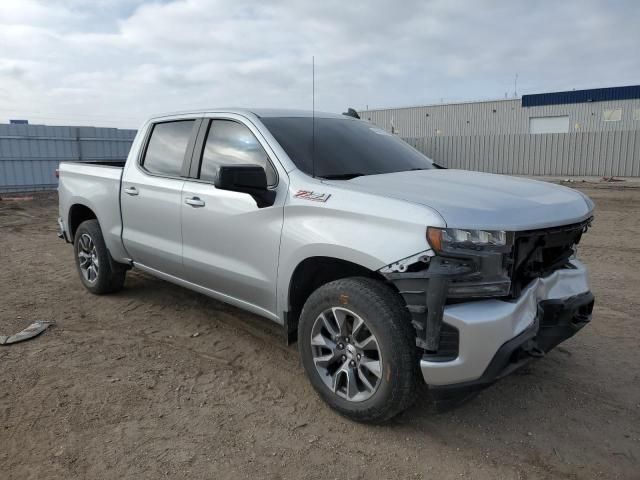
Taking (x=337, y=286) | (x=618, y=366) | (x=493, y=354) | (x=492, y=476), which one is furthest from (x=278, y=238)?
(x=618, y=366)

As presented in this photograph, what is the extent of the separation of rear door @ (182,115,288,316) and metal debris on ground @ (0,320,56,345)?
4.81ft

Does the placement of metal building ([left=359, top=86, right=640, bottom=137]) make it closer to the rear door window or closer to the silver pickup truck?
the silver pickup truck

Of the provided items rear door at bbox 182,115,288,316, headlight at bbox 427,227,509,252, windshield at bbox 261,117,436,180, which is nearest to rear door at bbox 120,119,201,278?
rear door at bbox 182,115,288,316

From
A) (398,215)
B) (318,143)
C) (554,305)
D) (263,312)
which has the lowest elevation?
(263,312)

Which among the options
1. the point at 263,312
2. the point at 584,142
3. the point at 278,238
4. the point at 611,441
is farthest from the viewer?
the point at 584,142

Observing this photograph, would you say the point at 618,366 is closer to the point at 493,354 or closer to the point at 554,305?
the point at 554,305

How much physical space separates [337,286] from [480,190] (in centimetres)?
100

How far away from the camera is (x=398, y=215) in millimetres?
2779

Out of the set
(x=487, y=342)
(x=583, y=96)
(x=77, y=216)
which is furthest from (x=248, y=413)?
(x=583, y=96)

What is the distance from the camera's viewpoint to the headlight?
103 inches

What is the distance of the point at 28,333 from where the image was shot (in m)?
4.54

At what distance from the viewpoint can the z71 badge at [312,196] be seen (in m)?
3.17

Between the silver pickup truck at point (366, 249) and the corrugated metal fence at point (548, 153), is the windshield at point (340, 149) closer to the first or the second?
the silver pickup truck at point (366, 249)

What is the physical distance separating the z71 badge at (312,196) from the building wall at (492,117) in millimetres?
29993
